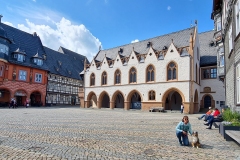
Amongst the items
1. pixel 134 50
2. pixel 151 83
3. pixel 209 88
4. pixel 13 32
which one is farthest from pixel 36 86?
pixel 209 88

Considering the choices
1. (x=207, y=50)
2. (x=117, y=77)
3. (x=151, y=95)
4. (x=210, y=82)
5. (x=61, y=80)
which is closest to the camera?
(x=151, y=95)

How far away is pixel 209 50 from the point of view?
1442 inches

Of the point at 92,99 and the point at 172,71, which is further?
the point at 92,99

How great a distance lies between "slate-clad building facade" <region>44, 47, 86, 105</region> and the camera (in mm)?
48578

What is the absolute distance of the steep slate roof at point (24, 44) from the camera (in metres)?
41.9

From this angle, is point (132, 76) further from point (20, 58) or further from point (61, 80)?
point (20, 58)

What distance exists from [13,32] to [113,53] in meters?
23.3

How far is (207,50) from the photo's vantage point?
36875 millimetres

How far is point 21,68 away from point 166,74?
29.7 metres

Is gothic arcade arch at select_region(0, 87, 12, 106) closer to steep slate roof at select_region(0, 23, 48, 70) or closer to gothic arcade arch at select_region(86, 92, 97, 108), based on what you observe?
steep slate roof at select_region(0, 23, 48, 70)

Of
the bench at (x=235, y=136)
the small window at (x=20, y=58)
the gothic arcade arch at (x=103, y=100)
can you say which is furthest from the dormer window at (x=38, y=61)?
the bench at (x=235, y=136)

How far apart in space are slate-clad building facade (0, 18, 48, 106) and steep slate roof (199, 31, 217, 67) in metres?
34.4

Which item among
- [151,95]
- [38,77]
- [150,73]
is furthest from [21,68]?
[151,95]

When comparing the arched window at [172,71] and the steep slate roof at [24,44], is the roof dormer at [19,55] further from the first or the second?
the arched window at [172,71]
